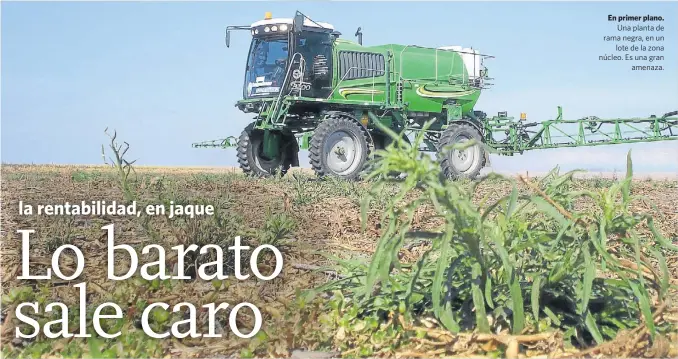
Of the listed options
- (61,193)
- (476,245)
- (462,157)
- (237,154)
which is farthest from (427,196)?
(462,157)

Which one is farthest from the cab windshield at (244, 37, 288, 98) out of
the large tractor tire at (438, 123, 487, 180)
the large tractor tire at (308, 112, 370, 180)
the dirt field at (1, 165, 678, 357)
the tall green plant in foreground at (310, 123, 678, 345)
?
the tall green plant in foreground at (310, 123, 678, 345)

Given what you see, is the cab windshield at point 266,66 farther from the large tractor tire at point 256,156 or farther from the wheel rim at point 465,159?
the wheel rim at point 465,159

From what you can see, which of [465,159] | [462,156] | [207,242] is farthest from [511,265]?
[465,159]

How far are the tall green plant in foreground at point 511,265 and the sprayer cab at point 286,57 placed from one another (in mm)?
10073

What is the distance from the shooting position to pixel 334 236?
5.30 m

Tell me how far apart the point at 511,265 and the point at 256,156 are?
11578mm

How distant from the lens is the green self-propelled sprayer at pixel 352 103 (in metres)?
12.9

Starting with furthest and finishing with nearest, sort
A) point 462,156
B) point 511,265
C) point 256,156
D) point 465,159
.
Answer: point 465,159 → point 462,156 → point 256,156 → point 511,265

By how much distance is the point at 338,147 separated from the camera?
12805 millimetres

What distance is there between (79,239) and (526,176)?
10.2ft

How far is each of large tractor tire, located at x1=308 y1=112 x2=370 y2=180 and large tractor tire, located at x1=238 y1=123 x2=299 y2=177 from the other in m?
1.28

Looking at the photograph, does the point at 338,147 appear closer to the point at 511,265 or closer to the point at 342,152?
the point at 342,152

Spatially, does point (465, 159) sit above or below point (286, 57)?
below

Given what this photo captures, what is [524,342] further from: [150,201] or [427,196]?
[150,201]
